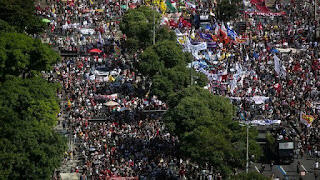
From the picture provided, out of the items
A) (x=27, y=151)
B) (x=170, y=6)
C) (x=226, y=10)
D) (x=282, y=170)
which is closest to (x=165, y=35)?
(x=170, y=6)

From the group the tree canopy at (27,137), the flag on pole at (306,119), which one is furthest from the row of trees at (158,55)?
the tree canopy at (27,137)

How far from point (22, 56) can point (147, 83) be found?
1650 cm

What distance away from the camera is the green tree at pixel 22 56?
105 meters

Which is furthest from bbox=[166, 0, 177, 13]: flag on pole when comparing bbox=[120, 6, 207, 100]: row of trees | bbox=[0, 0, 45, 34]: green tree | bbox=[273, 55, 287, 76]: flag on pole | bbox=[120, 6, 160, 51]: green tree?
bbox=[273, 55, 287, 76]: flag on pole

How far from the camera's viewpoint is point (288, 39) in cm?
13362

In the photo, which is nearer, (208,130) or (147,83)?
(208,130)

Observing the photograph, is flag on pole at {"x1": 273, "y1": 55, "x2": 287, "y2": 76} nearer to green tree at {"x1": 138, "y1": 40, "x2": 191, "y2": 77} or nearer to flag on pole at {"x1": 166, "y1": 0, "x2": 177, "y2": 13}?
green tree at {"x1": 138, "y1": 40, "x2": 191, "y2": 77}

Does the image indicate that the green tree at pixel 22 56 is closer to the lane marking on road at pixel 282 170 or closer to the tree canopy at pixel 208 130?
the tree canopy at pixel 208 130

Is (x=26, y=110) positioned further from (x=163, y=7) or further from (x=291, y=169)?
(x=163, y=7)

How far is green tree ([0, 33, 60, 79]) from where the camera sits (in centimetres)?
10519

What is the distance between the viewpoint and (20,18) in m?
123

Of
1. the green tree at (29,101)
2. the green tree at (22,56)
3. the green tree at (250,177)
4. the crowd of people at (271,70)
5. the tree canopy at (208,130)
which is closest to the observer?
the green tree at (250,177)

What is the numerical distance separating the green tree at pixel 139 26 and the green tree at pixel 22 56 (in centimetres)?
1857

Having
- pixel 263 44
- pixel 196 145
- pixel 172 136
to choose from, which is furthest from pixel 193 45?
pixel 196 145
